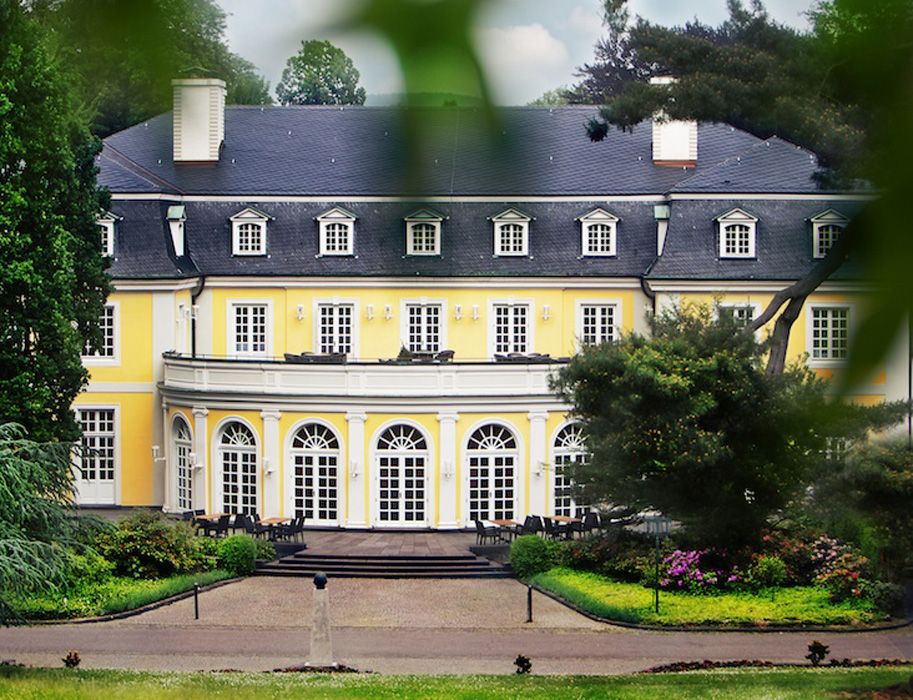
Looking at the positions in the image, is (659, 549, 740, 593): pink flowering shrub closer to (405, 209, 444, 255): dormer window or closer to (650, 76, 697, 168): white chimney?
(650, 76, 697, 168): white chimney

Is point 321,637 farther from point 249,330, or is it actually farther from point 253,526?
point 249,330

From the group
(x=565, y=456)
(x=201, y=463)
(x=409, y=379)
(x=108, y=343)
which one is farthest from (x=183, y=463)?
(x=565, y=456)

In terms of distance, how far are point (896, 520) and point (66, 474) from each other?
11866 millimetres

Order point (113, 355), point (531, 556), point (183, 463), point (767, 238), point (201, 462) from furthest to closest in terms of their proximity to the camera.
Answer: point (113, 355) → point (183, 463) → point (201, 462) → point (531, 556) → point (767, 238)

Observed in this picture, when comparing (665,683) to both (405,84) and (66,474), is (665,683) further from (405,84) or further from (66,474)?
(405,84)

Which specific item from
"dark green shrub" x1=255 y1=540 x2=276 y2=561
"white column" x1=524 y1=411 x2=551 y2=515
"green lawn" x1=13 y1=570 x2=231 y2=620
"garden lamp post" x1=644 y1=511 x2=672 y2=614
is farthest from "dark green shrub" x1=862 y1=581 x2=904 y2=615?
"green lawn" x1=13 y1=570 x2=231 y2=620

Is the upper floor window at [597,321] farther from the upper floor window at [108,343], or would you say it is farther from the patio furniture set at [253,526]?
the upper floor window at [108,343]

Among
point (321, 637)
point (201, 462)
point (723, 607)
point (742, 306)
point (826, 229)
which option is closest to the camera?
point (826, 229)

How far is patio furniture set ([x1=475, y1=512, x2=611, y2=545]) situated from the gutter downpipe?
23.6 feet

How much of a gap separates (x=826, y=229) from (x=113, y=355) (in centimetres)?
3234

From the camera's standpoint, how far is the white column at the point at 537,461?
98.7ft

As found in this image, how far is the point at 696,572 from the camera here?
24250mm

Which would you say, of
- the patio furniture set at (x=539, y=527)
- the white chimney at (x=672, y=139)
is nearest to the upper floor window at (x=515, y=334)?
the patio furniture set at (x=539, y=527)

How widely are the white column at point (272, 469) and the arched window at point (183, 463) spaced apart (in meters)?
2.08
